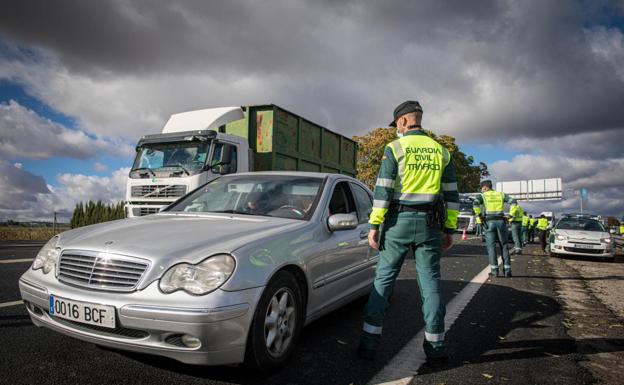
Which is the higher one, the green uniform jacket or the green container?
the green container

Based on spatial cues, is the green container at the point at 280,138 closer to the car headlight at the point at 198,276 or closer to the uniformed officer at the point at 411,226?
the uniformed officer at the point at 411,226

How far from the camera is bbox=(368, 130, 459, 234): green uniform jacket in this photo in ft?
10.1

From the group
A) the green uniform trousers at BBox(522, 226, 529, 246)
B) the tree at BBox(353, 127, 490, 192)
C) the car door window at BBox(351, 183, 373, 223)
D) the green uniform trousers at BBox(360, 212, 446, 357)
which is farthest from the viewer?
the tree at BBox(353, 127, 490, 192)

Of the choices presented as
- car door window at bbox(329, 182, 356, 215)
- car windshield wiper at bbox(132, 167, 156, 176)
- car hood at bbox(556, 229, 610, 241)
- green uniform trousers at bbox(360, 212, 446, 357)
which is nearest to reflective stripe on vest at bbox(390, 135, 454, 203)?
green uniform trousers at bbox(360, 212, 446, 357)

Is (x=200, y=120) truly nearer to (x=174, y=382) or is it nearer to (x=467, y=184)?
(x=174, y=382)

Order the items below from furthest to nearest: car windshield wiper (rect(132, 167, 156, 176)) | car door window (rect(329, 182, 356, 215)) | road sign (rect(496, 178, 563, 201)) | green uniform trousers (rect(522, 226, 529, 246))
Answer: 1. road sign (rect(496, 178, 563, 201))
2. green uniform trousers (rect(522, 226, 529, 246))
3. car windshield wiper (rect(132, 167, 156, 176))
4. car door window (rect(329, 182, 356, 215))

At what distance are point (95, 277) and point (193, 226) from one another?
2.44 ft

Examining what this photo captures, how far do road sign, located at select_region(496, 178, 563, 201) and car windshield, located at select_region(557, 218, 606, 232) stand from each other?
4001 centimetres

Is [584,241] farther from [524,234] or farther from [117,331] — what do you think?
[117,331]

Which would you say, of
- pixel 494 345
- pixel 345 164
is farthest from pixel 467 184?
pixel 494 345

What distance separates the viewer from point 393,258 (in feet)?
10.1

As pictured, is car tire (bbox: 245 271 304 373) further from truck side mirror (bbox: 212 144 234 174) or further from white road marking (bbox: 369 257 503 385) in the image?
truck side mirror (bbox: 212 144 234 174)

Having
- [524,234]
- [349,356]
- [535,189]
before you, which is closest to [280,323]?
[349,356]

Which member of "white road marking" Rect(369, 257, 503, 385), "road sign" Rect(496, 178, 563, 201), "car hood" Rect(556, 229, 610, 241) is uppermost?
"road sign" Rect(496, 178, 563, 201)
